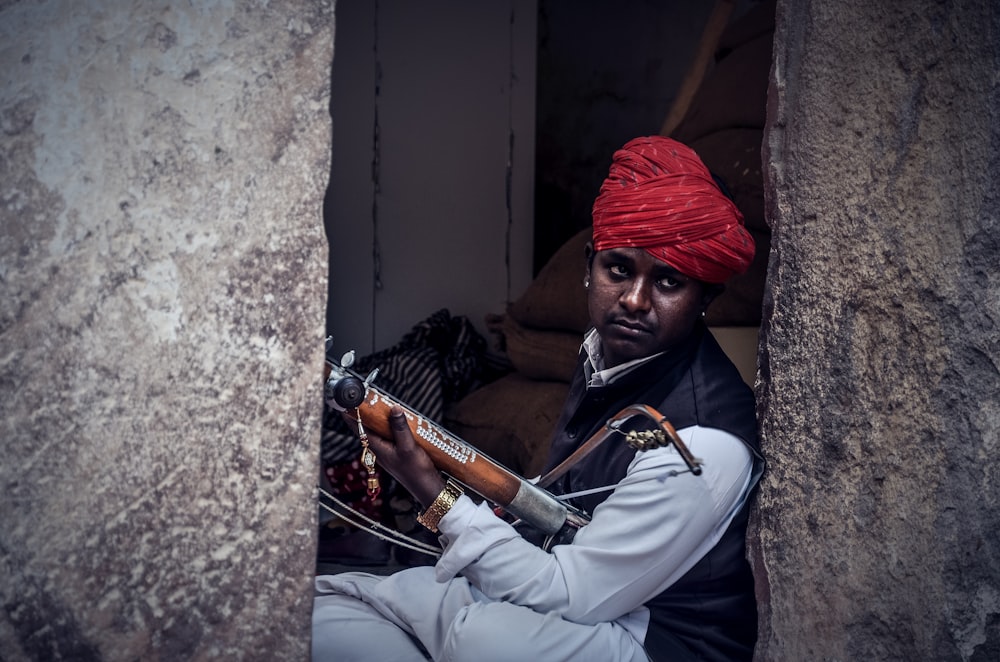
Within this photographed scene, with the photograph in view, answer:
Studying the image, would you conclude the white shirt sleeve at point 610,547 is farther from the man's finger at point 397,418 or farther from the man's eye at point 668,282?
the man's eye at point 668,282

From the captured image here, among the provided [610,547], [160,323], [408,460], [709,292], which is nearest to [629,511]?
[610,547]

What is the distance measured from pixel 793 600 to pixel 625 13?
4586 millimetres

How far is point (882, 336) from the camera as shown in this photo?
1.62 meters

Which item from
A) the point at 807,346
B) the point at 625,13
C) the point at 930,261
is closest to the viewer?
the point at 930,261

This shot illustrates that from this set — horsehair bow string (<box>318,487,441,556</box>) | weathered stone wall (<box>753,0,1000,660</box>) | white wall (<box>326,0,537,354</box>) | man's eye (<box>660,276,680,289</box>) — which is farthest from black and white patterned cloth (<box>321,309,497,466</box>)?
weathered stone wall (<box>753,0,1000,660</box>)

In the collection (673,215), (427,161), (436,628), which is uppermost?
(673,215)

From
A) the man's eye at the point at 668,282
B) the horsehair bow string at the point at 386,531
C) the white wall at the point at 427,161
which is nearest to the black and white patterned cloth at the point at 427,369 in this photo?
the white wall at the point at 427,161

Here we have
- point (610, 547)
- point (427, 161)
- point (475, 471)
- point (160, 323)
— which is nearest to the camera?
point (160, 323)

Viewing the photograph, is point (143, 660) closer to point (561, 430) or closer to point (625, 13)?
point (561, 430)

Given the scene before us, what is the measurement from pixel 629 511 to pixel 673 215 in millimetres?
561

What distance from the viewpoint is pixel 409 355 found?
13.0 ft

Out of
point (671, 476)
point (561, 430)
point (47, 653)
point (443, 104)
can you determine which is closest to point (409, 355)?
point (443, 104)

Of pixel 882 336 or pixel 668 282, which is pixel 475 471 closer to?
pixel 668 282

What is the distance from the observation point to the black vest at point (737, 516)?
5.62 ft
